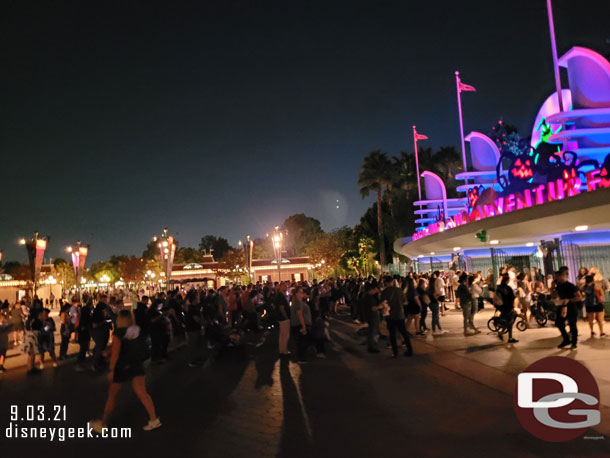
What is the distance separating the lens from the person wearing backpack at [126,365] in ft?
20.5

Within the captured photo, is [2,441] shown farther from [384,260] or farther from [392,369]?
[384,260]

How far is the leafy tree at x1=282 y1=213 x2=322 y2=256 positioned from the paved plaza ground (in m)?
109

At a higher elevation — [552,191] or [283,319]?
[552,191]

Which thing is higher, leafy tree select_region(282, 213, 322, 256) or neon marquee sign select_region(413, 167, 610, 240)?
leafy tree select_region(282, 213, 322, 256)

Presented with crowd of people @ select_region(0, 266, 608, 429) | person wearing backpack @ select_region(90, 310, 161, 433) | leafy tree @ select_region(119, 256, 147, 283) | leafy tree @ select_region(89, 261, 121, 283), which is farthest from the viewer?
leafy tree @ select_region(89, 261, 121, 283)

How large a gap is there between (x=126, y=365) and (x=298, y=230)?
11756 cm

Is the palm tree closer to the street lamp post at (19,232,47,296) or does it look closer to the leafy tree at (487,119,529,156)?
the leafy tree at (487,119,529,156)

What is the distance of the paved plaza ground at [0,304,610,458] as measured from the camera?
5.49m

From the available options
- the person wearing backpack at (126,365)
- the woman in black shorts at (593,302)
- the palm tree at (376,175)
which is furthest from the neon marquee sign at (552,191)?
the palm tree at (376,175)

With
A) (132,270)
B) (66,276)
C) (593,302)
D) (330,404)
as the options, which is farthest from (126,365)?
(132,270)

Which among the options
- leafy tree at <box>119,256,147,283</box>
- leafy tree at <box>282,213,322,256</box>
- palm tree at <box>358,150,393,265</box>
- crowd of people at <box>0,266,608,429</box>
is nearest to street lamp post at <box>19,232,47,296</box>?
crowd of people at <box>0,266,608,429</box>

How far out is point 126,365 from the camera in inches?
247

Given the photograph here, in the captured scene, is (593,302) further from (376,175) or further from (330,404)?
(376,175)
